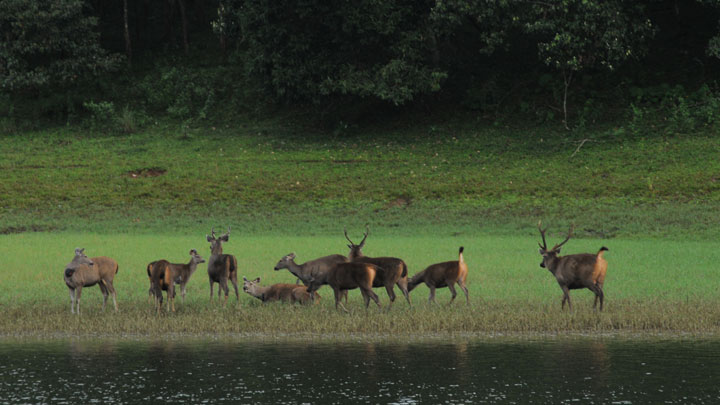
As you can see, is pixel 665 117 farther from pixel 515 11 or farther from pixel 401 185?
pixel 401 185

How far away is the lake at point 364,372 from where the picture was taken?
12758 mm

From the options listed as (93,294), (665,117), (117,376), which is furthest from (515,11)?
(117,376)

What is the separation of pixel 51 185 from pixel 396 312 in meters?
27.5

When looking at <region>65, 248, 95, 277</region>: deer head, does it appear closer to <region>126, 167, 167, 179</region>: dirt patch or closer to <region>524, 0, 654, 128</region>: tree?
<region>126, 167, 167, 179</region>: dirt patch

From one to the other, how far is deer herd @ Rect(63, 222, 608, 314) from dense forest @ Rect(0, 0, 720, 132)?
86.7 feet

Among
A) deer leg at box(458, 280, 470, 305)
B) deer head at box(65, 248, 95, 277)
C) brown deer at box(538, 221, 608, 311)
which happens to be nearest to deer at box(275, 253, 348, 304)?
deer leg at box(458, 280, 470, 305)

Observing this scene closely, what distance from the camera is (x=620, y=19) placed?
144 feet

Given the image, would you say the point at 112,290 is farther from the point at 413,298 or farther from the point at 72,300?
the point at 413,298

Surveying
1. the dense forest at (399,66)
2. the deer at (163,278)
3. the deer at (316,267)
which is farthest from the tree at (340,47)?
the deer at (163,278)

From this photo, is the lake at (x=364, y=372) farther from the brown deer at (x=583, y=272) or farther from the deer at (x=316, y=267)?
the deer at (x=316, y=267)

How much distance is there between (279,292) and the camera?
66.8 ft

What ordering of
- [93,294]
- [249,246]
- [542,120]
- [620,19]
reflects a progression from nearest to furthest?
[93,294]
[249,246]
[620,19]
[542,120]

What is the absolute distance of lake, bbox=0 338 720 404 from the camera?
41.9 ft

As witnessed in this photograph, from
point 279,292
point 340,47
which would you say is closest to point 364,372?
point 279,292
